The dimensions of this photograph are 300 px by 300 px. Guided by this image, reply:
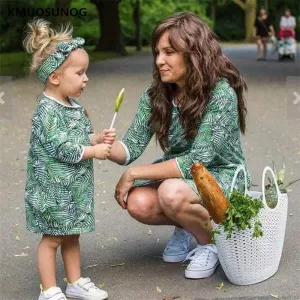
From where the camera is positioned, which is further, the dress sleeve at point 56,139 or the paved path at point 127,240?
the paved path at point 127,240

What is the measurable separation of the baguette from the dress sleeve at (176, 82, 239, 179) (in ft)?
1.12

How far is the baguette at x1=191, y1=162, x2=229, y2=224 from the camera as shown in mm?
4273

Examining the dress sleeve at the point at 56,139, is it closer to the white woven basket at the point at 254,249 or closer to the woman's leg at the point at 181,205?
the woman's leg at the point at 181,205

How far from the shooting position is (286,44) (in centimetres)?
2758

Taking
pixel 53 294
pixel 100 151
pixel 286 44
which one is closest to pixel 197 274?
pixel 53 294

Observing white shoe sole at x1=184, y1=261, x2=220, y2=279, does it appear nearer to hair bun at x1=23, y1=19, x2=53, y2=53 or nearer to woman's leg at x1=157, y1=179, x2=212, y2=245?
woman's leg at x1=157, y1=179, x2=212, y2=245

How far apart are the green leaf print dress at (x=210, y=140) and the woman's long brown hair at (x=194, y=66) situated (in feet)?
0.16

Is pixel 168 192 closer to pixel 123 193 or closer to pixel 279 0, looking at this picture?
pixel 123 193

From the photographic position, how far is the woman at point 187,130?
4.65m

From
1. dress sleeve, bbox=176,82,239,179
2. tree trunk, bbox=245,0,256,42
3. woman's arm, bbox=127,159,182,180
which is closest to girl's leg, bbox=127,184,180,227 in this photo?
woman's arm, bbox=127,159,182,180

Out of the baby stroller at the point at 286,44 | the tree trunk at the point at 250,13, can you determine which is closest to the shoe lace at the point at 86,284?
the baby stroller at the point at 286,44

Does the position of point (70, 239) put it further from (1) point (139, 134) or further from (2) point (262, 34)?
(2) point (262, 34)

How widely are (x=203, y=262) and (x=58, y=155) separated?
1.13 metres

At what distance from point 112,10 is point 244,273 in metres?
34.2
